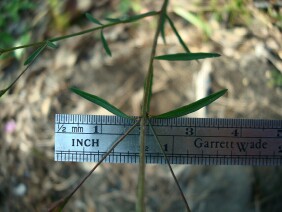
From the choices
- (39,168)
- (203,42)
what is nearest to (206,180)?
(203,42)

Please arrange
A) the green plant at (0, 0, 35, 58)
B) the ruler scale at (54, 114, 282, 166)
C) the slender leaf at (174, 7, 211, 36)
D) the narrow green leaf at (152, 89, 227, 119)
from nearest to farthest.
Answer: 1. the narrow green leaf at (152, 89, 227, 119)
2. the ruler scale at (54, 114, 282, 166)
3. the slender leaf at (174, 7, 211, 36)
4. the green plant at (0, 0, 35, 58)

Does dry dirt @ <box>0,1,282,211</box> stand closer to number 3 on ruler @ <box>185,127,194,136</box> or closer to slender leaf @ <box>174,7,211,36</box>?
slender leaf @ <box>174,7,211,36</box>

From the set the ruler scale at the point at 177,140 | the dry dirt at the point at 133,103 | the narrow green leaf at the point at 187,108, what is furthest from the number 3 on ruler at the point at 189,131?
the dry dirt at the point at 133,103

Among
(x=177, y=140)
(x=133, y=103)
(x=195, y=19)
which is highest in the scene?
(x=195, y=19)

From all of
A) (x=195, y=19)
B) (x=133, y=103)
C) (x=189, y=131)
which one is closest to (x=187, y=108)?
(x=189, y=131)

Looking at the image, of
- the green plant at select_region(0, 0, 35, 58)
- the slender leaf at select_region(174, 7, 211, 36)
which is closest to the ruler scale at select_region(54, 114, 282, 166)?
the slender leaf at select_region(174, 7, 211, 36)

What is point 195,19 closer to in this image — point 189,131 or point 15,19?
point 189,131

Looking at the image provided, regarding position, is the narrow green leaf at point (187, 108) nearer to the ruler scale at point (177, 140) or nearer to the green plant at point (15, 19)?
the ruler scale at point (177, 140)

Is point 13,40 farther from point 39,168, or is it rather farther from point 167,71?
point 167,71
